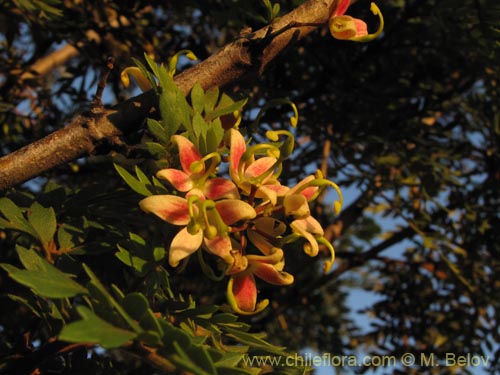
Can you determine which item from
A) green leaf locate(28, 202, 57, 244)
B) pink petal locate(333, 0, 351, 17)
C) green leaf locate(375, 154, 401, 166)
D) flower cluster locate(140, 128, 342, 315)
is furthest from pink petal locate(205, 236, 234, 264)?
green leaf locate(375, 154, 401, 166)

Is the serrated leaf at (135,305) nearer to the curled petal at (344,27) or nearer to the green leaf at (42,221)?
the green leaf at (42,221)

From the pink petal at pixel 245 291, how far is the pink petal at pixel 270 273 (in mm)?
11

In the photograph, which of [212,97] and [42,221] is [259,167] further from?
[42,221]

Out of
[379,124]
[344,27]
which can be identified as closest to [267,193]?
[344,27]

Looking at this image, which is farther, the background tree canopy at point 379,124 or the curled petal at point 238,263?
the background tree canopy at point 379,124

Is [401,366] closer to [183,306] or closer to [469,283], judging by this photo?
[469,283]

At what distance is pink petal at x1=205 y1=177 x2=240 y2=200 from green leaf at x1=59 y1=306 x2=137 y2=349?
0.64 ft

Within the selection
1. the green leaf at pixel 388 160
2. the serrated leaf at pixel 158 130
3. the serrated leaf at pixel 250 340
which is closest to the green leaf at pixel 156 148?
the serrated leaf at pixel 158 130

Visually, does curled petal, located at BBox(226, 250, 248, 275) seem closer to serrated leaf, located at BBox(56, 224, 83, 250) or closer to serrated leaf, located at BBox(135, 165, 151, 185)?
serrated leaf, located at BBox(135, 165, 151, 185)

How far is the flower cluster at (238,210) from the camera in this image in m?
0.56

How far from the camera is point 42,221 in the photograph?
2.29 feet

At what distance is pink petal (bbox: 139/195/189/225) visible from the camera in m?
0.56

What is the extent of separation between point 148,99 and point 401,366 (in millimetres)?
1260

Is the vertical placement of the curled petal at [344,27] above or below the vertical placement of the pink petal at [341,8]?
below
